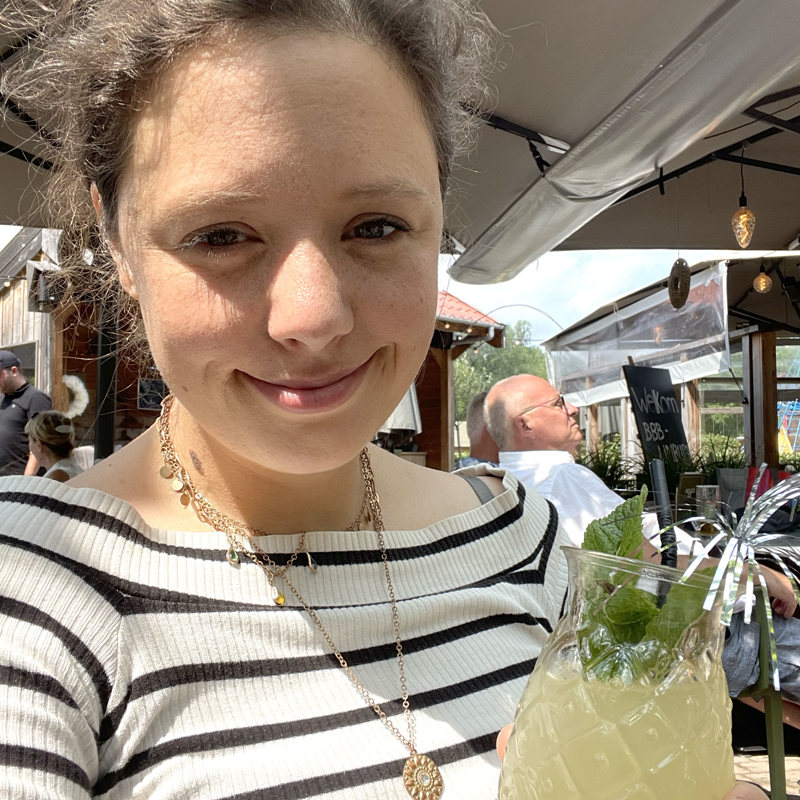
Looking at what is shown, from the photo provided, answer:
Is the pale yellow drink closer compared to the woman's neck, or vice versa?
the pale yellow drink

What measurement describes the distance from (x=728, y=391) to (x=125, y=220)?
10807 mm

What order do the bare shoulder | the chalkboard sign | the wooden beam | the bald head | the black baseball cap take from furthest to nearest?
1. the wooden beam
2. the black baseball cap
3. the bald head
4. the chalkboard sign
5. the bare shoulder

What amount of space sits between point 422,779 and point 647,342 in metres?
8.30

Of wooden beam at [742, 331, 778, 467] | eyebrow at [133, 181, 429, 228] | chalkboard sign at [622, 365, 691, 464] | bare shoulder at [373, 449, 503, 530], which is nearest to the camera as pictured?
eyebrow at [133, 181, 429, 228]

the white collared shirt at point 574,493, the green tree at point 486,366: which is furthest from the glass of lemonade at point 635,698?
the green tree at point 486,366

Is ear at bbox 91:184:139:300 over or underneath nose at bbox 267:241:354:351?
over

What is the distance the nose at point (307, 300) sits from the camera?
0.80 metres

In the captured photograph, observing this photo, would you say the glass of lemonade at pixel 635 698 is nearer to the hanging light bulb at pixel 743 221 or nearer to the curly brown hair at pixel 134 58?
the curly brown hair at pixel 134 58

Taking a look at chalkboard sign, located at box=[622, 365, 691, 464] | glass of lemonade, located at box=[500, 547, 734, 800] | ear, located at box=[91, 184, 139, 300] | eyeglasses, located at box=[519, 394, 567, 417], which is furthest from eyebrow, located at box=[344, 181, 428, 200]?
eyeglasses, located at box=[519, 394, 567, 417]

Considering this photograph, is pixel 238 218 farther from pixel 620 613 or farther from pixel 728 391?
pixel 728 391

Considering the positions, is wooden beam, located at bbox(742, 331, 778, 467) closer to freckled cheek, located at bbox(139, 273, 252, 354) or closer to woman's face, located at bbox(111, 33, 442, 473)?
woman's face, located at bbox(111, 33, 442, 473)

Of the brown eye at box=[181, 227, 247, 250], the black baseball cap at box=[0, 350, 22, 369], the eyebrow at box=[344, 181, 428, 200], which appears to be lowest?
the brown eye at box=[181, 227, 247, 250]

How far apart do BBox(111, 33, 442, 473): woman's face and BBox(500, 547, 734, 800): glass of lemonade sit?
0.35 m

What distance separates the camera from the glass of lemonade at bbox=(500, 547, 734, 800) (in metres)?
0.63
